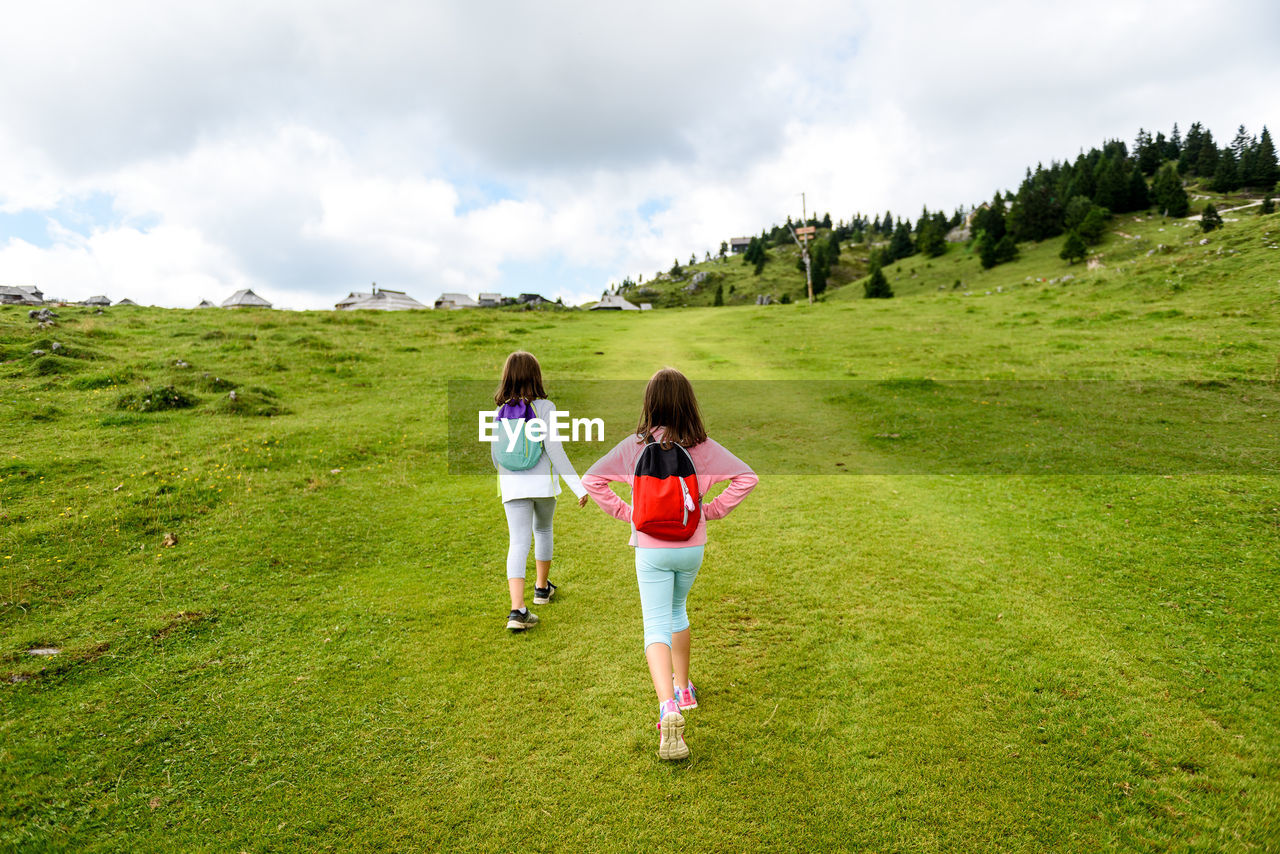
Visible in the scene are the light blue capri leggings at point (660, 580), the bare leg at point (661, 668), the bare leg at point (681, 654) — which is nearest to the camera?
the bare leg at point (661, 668)

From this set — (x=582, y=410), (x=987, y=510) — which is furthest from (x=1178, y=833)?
(x=582, y=410)

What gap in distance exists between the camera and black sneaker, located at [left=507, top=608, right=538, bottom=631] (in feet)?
19.1

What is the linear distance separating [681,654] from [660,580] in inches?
27.2

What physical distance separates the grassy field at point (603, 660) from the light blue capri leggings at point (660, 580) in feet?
2.88

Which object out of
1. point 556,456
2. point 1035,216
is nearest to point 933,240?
point 1035,216

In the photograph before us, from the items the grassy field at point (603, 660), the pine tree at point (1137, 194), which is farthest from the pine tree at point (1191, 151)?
the grassy field at point (603, 660)

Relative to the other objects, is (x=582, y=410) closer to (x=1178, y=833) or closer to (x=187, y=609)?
(x=187, y=609)

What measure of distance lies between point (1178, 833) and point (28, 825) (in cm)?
704

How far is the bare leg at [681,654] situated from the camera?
449 centimetres

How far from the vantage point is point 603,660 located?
17.7ft

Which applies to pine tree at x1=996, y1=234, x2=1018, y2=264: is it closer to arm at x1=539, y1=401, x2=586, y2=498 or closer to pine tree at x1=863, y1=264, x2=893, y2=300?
pine tree at x1=863, y1=264, x2=893, y2=300

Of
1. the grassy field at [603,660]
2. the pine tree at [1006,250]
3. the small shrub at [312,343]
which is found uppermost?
the pine tree at [1006,250]

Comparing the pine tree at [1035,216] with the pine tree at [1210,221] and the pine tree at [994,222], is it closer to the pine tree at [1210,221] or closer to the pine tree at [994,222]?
the pine tree at [994,222]

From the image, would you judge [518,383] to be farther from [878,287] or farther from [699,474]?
[878,287]
